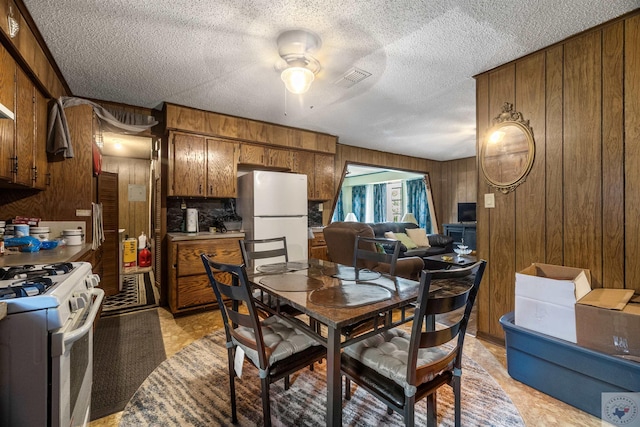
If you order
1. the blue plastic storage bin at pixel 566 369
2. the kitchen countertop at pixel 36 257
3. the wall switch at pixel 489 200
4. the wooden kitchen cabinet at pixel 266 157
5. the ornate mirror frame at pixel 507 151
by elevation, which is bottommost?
the blue plastic storage bin at pixel 566 369

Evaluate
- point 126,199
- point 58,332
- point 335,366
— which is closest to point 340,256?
point 335,366

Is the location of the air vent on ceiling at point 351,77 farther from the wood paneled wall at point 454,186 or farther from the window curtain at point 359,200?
the window curtain at point 359,200

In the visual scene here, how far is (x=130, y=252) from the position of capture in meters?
6.06

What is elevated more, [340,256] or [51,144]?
[51,144]

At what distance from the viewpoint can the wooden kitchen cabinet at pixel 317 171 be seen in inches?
174

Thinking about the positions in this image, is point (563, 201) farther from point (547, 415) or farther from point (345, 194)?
point (345, 194)

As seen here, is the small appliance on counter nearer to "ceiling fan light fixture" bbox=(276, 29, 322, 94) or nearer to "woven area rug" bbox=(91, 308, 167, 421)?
"woven area rug" bbox=(91, 308, 167, 421)

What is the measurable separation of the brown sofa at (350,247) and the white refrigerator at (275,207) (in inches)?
19.0

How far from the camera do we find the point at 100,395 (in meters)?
1.82

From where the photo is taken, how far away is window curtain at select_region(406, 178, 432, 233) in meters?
7.42

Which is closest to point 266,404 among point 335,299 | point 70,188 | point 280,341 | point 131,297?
point 280,341

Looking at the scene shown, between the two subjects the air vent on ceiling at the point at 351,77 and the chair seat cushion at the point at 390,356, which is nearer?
the chair seat cushion at the point at 390,356

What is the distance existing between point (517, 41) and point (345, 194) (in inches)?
294

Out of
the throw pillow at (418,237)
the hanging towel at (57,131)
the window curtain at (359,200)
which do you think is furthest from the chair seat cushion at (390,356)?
the window curtain at (359,200)
